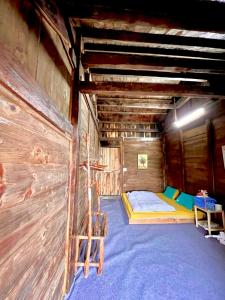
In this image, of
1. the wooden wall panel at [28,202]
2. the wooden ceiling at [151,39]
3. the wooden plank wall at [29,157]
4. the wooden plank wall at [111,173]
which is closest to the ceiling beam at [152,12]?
Answer: the wooden ceiling at [151,39]

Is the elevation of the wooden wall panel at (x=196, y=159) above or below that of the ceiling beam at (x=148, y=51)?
below

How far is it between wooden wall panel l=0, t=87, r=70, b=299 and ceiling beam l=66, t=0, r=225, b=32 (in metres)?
1.40

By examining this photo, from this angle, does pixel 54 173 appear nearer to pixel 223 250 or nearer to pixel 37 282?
pixel 37 282

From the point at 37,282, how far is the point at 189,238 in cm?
303

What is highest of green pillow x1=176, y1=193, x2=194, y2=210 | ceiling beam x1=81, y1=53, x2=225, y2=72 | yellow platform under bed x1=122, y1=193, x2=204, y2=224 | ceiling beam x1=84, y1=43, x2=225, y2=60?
ceiling beam x1=84, y1=43, x2=225, y2=60

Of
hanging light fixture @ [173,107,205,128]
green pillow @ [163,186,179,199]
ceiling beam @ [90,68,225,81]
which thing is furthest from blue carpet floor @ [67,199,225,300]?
ceiling beam @ [90,68,225,81]

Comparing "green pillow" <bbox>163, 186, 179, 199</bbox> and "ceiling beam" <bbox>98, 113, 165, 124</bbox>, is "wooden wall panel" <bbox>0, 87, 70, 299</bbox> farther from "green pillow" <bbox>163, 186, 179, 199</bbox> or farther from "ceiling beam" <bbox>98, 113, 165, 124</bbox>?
"ceiling beam" <bbox>98, 113, 165, 124</bbox>

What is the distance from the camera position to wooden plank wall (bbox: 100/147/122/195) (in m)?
6.49

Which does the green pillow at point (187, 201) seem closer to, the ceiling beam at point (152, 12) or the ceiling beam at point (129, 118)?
the ceiling beam at point (129, 118)

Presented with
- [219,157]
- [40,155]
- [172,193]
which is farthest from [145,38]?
[172,193]

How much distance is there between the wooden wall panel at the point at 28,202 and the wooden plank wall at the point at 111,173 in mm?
5186

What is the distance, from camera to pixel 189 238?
287 centimetres

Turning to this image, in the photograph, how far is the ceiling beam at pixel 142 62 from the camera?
7.06ft

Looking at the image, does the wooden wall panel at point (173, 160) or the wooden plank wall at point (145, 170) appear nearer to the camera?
the wooden wall panel at point (173, 160)
